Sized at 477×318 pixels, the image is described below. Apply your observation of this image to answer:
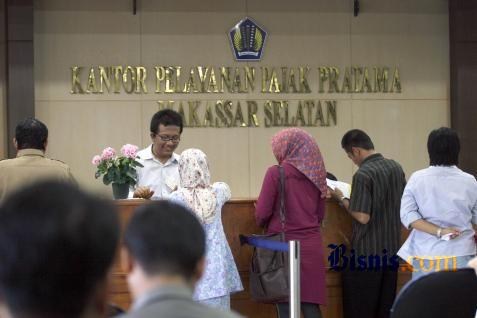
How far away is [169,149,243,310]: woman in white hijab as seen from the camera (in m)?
4.88

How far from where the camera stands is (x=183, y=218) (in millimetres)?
1878

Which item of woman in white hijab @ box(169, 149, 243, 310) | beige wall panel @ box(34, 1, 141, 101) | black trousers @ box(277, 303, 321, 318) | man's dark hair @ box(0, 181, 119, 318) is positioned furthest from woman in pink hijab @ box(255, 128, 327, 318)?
man's dark hair @ box(0, 181, 119, 318)

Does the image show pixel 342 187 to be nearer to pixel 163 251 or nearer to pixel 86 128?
pixel 86 128

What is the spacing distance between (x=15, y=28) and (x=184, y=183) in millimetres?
4012

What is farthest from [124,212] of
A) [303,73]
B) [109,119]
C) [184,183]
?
[303,73]

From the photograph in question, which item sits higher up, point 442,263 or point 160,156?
point 160,156

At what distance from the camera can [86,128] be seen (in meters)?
8.55

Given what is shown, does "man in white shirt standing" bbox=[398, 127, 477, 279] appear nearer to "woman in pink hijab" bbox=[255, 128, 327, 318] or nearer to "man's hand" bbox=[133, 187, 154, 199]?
"woman in pink hijab" bbox=[255, 128, 327, 318]

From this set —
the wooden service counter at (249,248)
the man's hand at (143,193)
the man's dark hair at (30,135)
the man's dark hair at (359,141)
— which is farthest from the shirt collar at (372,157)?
the man's dark hair at (30,135)

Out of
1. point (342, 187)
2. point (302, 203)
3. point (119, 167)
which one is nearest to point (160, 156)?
point (119, 167)

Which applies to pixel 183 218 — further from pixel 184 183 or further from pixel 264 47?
pixel 264 47

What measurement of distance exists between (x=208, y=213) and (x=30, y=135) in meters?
1.12

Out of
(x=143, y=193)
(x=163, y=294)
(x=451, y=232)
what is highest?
(x=143, y=193)

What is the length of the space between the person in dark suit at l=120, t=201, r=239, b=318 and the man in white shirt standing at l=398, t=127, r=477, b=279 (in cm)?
314
